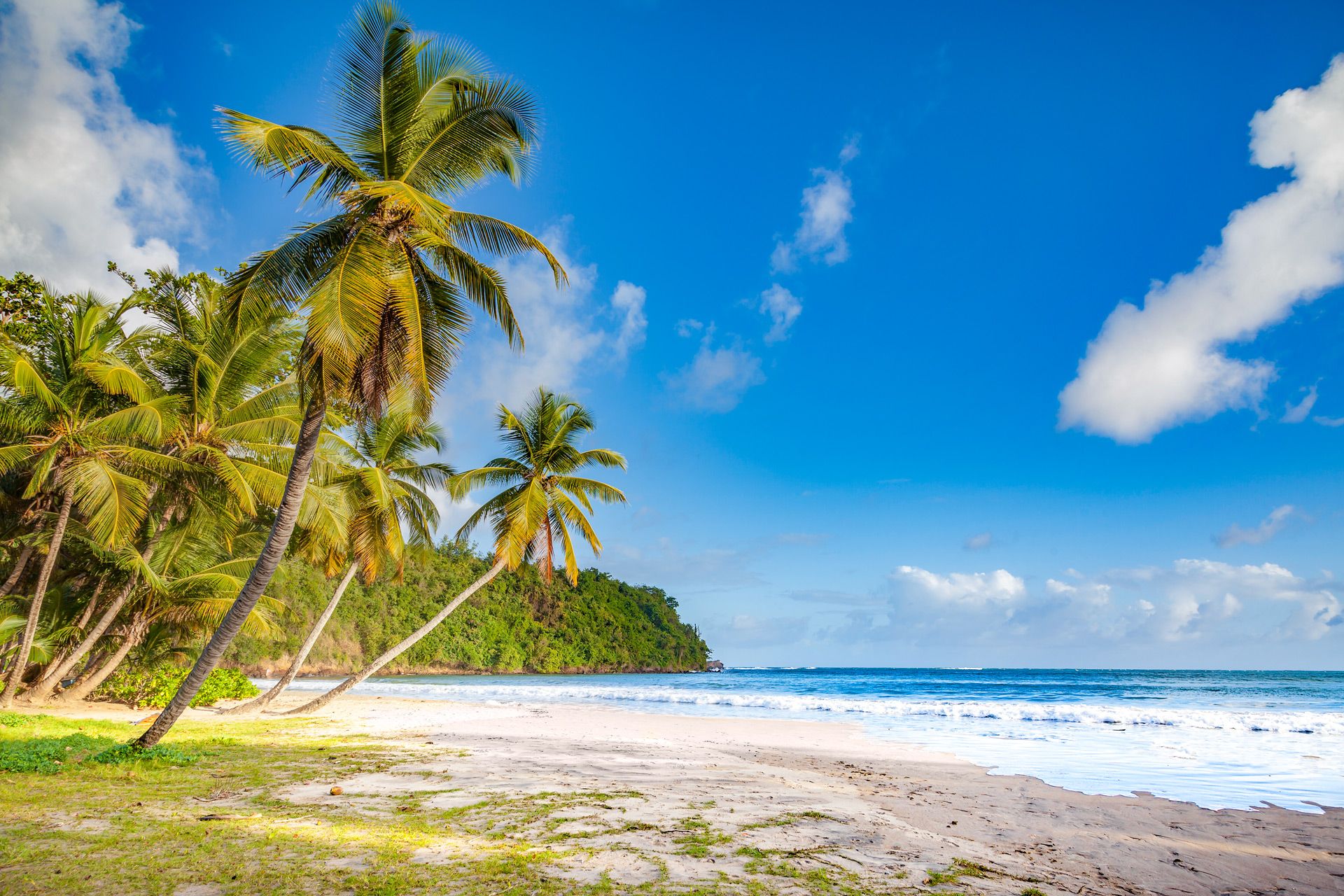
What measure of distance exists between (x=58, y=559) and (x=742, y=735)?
612 inches

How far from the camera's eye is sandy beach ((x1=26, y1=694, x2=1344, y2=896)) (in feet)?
14.7

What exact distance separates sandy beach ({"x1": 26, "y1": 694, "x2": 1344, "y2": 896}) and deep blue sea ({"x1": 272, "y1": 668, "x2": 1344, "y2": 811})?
4.26 feet

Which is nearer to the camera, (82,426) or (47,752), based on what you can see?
(47,752)

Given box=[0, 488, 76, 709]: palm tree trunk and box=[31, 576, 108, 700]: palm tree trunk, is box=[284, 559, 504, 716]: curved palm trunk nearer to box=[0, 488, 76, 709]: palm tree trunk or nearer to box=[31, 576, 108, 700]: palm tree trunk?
box=[31, 576, 108, 700]: palm tree trunk

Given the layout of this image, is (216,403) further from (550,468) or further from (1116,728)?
(1116,728)

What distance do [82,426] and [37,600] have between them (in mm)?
3094

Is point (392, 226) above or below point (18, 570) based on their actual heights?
above

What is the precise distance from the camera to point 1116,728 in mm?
17328

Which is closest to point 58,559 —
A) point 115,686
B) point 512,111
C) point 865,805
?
point 115,686

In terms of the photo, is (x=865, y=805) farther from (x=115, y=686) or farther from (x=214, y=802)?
(x=115, y=686)

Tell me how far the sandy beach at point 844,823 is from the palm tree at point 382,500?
584 cm

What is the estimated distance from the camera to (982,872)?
4.48m

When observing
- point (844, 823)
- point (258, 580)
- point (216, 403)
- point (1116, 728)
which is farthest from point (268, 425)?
point (1116, 728)

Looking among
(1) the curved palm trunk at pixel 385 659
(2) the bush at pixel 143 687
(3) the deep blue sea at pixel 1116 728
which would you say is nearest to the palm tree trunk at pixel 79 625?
(2) the bush at pixel 143 687
